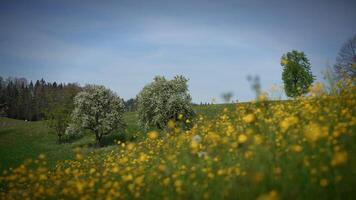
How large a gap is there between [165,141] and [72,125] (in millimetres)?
26130

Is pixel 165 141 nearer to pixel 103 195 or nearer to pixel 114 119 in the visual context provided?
pixel 103 195

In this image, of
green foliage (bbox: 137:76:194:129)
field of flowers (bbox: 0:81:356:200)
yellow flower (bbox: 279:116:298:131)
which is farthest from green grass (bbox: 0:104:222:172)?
yellow flower (bbox: 279:116:298:131)

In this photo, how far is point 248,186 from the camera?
4.22 meters

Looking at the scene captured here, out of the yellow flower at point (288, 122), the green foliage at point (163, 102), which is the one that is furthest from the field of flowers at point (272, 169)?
the green foliage at point (163, 102)

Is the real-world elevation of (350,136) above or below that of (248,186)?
above

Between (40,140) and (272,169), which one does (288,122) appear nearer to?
(272,169)

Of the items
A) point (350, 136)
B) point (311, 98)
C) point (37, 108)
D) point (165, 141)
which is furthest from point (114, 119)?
point (37, 108)

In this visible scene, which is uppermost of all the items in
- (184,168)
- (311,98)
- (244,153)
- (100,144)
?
(311,98)

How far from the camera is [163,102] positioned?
2712 centimetres

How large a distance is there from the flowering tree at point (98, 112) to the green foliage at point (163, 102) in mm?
4526

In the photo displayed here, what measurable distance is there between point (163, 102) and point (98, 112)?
361 inches

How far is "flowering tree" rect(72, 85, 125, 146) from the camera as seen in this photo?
103 ft

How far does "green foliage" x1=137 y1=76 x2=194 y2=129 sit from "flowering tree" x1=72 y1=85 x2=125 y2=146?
453cm

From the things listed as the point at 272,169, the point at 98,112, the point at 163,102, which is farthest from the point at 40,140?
the point at 272,169
